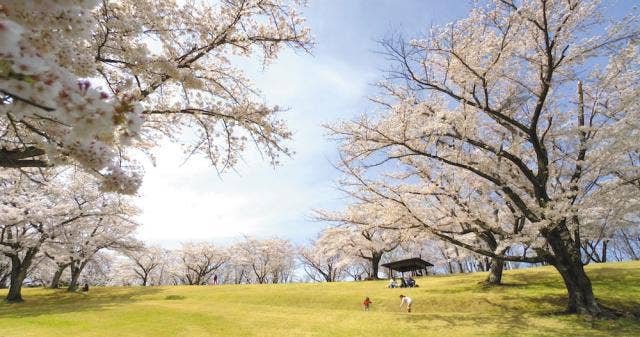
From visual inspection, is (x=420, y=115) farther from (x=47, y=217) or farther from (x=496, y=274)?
(x=47, y=217)

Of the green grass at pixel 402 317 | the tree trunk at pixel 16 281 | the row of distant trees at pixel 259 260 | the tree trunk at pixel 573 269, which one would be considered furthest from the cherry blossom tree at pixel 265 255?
the tree trunk at pixel 573 269

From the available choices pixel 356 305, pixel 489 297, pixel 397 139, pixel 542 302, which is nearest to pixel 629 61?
pixel 397 139

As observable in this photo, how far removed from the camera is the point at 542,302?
16484 millimetres

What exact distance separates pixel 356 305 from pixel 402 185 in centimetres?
1039

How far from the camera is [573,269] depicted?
13430mm

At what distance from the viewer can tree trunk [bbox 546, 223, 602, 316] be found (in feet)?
43.2

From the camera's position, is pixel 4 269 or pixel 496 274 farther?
pixel 4 269

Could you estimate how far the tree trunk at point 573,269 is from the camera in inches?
518

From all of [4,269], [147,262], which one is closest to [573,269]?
[4,269]

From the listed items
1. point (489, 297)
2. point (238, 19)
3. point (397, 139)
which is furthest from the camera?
point (489, 297)

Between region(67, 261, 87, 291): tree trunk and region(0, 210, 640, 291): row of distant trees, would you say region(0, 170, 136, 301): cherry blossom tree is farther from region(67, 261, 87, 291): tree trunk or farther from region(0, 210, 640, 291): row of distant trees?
region(0, 210, 640, 291): row of distant trees

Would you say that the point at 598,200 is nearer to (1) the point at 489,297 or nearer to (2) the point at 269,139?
(1) the point at 489,297

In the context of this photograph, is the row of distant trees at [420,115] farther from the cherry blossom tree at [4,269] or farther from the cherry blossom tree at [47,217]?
the cherry blossom tree at [4,269]

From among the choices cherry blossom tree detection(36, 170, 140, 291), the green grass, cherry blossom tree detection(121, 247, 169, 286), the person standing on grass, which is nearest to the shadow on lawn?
the green grass
